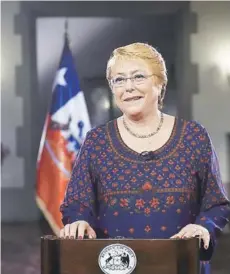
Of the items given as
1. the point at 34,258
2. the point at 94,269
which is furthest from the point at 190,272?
the point at 34,258

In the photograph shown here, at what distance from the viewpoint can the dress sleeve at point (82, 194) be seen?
111 cm

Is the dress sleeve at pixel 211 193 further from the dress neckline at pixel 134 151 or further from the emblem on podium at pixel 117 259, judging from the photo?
the emblem on podium at pixel 117 259

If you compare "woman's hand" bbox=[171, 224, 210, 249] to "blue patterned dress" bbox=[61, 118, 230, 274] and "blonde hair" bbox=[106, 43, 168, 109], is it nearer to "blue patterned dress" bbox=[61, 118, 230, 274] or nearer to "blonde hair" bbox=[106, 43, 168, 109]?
"blue patterned dress" bbox=[61, 118, 230, 274]

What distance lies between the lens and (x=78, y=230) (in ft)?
3.44

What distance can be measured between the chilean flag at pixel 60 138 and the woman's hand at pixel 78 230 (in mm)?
2812

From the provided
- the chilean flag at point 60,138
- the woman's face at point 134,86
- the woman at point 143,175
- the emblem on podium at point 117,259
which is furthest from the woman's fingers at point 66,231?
the chilean flag at point 60,138

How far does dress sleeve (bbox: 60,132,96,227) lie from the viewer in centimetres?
111

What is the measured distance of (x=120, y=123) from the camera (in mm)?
1172

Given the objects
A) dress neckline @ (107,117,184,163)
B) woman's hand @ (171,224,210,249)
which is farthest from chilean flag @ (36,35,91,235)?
woman's hand @ (171,224,210,249)

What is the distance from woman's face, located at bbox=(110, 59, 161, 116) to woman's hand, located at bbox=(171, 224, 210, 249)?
0.23 meters

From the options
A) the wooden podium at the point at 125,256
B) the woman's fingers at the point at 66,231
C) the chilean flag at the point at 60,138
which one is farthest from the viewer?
the chilean flag at the point at 60,138

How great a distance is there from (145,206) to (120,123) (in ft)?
0.61

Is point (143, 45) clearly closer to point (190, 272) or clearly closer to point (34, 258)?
point (190, 272)

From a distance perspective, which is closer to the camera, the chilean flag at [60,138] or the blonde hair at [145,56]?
the blonde hair at [145,56]
